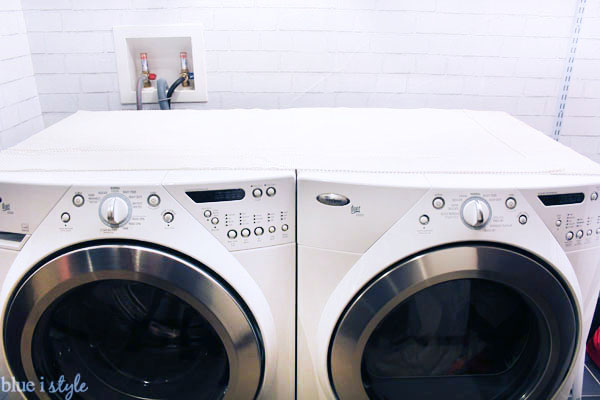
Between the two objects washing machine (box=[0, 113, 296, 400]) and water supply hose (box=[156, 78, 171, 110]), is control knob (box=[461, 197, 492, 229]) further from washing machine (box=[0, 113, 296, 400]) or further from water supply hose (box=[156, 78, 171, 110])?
water supply hose (box=[156, 78, 171, 110])

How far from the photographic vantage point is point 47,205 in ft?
2.89

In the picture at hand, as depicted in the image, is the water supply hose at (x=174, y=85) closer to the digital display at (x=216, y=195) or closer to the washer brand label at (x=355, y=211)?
the digital display at (x=216, y=195)

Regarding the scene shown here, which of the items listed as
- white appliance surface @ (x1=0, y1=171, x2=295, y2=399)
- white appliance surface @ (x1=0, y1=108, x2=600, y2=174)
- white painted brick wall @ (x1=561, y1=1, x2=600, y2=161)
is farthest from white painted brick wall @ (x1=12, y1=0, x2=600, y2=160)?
white appliance surface @ (x1=0, y1=171, x2=295, y2=399)

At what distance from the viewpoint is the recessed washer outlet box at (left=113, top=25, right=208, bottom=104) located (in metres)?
1.53

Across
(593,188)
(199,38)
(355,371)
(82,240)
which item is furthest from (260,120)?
(593,188)

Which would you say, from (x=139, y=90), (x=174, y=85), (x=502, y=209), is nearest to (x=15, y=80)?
→ (x=139, y=90)

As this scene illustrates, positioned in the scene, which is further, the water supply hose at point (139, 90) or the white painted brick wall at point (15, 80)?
the water supply hose at point (139, 90)

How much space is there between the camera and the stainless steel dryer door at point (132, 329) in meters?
0.88

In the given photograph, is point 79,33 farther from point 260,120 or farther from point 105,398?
point 105,398

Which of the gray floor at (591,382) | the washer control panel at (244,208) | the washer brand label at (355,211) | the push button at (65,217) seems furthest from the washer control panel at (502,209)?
the gray floor at (591,382)

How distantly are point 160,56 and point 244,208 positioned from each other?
0.92 meters

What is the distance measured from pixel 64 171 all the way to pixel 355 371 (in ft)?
2.31

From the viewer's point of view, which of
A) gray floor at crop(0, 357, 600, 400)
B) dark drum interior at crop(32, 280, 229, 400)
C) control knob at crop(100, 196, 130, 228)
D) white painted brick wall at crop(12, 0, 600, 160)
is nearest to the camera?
control knob at crop(100, 196, 130, 228)

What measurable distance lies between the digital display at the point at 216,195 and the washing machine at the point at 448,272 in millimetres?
121
